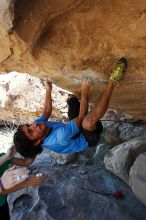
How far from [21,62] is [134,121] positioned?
2876 millimetres

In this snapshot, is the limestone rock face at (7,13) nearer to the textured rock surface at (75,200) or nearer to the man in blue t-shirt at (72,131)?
the man in blue t-shirt at (72,131)

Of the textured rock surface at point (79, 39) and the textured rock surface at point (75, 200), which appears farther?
the textured rock surface at point (75, 200)

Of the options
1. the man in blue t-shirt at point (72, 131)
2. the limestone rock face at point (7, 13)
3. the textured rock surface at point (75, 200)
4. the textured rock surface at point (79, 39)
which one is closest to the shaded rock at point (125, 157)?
the textured rock surface at point (75, 200)

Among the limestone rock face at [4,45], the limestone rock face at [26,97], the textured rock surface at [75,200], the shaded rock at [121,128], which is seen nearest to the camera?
the limestone rock face at [4,45]

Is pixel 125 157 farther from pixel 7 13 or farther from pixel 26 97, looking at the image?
pixel 26 97

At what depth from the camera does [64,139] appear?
3.33m

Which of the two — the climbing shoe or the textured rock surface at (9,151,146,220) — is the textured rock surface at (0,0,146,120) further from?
the textured rock surface at (9,151,146,220)

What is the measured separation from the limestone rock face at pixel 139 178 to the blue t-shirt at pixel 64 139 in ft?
2.93

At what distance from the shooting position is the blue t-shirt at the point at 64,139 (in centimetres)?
327

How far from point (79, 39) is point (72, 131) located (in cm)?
97

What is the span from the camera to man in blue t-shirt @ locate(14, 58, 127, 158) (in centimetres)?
317

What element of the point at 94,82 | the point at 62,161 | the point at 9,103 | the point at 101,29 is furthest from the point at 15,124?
the point at 101,29

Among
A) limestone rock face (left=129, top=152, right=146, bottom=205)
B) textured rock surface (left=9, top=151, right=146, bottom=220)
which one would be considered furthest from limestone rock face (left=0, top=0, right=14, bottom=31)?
textured rock surface (left=9, top=151, right=146, bottom=220)

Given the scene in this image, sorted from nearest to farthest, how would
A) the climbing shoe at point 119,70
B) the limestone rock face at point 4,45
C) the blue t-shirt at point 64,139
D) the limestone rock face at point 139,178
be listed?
the limestone rock face at point 4,45 → the climbing shoe at point 119,70 → the blue t-shirt at point 64,139 → the limestone rock face at point 139,178
